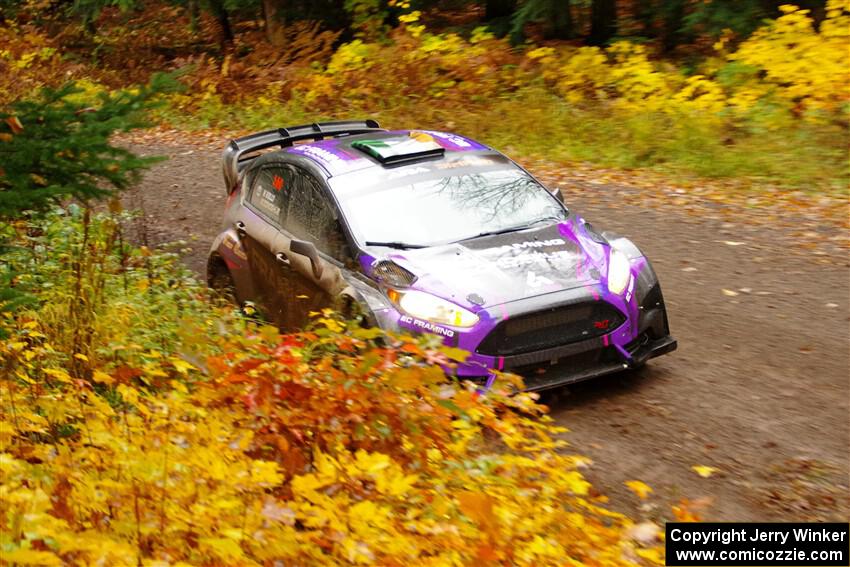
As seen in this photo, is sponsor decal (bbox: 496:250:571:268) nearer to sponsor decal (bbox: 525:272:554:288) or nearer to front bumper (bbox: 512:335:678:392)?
sponsor decal (bbox: 525:272:554:288)

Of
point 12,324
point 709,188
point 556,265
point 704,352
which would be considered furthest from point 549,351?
point 709,188

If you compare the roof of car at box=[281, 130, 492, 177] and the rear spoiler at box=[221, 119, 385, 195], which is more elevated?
the roof of car at box=[281, 130, 492, 177]

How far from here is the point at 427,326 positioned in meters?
6.11

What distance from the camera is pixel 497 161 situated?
7875mm

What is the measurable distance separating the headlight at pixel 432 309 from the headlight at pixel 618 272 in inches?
42.6

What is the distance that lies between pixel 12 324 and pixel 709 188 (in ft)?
28.2

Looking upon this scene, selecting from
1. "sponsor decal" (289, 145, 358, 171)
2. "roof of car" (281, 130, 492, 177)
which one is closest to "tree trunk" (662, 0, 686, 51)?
"roof of car" (281, 130, 492, 177)

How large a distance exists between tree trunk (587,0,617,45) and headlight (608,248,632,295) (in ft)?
39.0

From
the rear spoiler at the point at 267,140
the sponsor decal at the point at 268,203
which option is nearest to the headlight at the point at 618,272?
the sponsor decal at the point at 268,203

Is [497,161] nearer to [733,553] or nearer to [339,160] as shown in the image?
[339,160]

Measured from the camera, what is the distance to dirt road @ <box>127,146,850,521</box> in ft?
16.9

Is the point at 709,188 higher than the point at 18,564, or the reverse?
the point at 18,564

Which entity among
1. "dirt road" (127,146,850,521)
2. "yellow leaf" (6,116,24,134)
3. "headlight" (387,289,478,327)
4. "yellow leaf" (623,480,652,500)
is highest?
"yellow leaf" (6,116,24,134)

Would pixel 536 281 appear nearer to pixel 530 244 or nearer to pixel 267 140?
pixel 530 244
